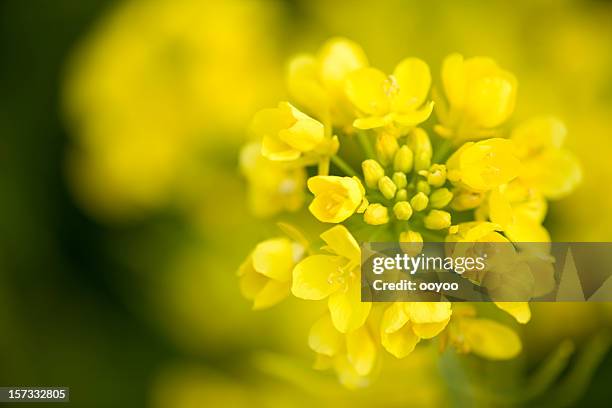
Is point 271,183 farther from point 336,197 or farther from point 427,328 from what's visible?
point 427,328

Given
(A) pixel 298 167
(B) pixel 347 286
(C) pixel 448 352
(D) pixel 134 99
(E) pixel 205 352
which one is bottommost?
(E) pixel 205 352

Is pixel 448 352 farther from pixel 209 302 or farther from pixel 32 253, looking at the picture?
pixel 32 253

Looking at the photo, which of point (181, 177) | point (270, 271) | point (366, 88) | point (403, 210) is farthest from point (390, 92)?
point (181, 177)

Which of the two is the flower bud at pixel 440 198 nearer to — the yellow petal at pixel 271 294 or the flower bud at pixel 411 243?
the flower bud at pixel 411 243

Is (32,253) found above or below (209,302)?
above

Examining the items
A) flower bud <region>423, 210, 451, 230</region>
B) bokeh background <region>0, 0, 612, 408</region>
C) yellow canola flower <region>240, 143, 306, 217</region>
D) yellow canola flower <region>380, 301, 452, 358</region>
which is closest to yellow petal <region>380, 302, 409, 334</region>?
yellow canola flower <region>380, 301, 452, 358</region>

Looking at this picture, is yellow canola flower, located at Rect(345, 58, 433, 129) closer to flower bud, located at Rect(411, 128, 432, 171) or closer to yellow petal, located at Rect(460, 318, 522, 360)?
flower bud, located at Rect(411, 128, 432, 171)

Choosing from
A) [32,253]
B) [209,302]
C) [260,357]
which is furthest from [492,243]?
[32,253]
